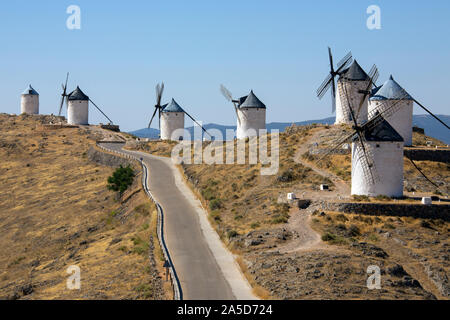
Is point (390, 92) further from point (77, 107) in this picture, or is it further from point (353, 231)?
point (77, 107)

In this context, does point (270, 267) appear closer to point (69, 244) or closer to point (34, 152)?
point (69, 244)

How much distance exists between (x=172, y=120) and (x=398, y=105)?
35.3 m

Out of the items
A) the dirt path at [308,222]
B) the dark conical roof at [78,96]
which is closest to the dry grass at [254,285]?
the dirt path at [308,222]

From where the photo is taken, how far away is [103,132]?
91812mm

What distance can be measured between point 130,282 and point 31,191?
131 ft

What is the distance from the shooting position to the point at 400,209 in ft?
130

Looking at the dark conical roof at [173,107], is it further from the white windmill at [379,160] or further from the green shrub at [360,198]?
the green shrub at [360,198]

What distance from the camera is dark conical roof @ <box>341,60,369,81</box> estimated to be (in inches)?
2311

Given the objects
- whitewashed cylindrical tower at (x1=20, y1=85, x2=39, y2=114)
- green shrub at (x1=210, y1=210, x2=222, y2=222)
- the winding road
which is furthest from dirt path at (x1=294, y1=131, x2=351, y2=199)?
whitewashed cylindrical tower at (x1=20, y1=85, x2=39, y2=114)

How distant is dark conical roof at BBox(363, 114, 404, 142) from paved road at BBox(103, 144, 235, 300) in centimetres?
1304

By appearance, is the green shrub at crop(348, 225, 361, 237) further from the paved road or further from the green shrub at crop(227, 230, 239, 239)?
the paved road

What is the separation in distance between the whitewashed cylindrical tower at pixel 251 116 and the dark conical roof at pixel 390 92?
17.5 meters

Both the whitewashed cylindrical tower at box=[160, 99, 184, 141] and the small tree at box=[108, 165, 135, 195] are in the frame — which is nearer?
the small tree at box=[108, 165, 135, 195]
